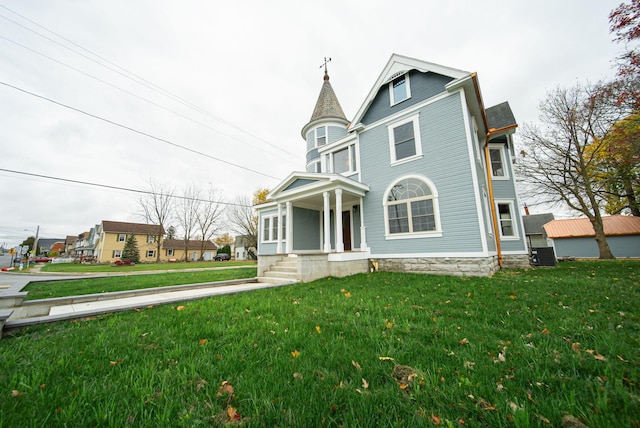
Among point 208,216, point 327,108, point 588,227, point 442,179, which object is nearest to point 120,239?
point 208,216

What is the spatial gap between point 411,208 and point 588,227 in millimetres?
26575

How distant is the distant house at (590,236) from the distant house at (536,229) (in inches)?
140

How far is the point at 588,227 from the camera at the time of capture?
22344 millimetres

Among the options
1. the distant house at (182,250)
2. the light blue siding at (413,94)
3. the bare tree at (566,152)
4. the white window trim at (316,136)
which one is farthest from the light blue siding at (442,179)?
the distant house at (182,250)

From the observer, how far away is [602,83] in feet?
38.1

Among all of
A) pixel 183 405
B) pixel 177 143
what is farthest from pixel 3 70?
pixel 183 405

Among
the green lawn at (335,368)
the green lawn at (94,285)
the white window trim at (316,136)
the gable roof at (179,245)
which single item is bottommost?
the green lawn at (335,368)

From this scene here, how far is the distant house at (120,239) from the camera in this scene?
36.0 m

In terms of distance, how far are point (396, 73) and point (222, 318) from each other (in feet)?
34.5

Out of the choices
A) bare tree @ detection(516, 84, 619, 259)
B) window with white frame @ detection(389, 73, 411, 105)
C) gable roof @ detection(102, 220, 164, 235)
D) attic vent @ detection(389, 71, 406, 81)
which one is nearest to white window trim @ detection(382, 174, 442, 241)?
window with white frame @ detection(389, 73, 411, 105)

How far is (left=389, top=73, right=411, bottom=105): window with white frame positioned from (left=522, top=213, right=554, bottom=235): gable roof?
30.1 metres

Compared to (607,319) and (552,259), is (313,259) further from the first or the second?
(552,259)

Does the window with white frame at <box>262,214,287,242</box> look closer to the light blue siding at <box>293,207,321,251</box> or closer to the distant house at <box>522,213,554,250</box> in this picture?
the light blue siding at <box>293,207,321,251</box>

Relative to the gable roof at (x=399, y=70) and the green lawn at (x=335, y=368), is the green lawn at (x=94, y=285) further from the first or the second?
the gable roof at (x=399, y=70)
